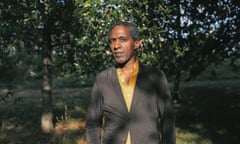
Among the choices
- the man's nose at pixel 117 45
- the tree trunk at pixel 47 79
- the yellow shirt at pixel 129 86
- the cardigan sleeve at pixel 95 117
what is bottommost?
the tree trunk at pixel 47 79

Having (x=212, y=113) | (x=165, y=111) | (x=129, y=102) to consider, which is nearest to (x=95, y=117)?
(x=129, y=102)

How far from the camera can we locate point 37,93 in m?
22.0

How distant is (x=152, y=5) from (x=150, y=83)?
4991mm

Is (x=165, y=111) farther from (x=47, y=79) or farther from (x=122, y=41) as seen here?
(x=47, y=79)

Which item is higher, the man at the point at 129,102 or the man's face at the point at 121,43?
the man's face at the point at 121,43

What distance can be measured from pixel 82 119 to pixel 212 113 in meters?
5.37

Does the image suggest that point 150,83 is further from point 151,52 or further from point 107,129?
point 151,52

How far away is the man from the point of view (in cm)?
271

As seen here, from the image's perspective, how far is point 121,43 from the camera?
2.78 meters

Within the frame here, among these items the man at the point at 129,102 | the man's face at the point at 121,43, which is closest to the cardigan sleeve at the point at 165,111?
the man at the point at 129,102

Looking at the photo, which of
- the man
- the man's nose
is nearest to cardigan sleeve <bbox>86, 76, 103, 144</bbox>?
the man

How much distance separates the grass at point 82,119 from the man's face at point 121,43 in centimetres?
538

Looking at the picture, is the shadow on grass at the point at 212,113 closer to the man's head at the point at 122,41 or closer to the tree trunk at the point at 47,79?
the tree trunk at the point at 47,79

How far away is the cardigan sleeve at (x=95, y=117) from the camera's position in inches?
112
